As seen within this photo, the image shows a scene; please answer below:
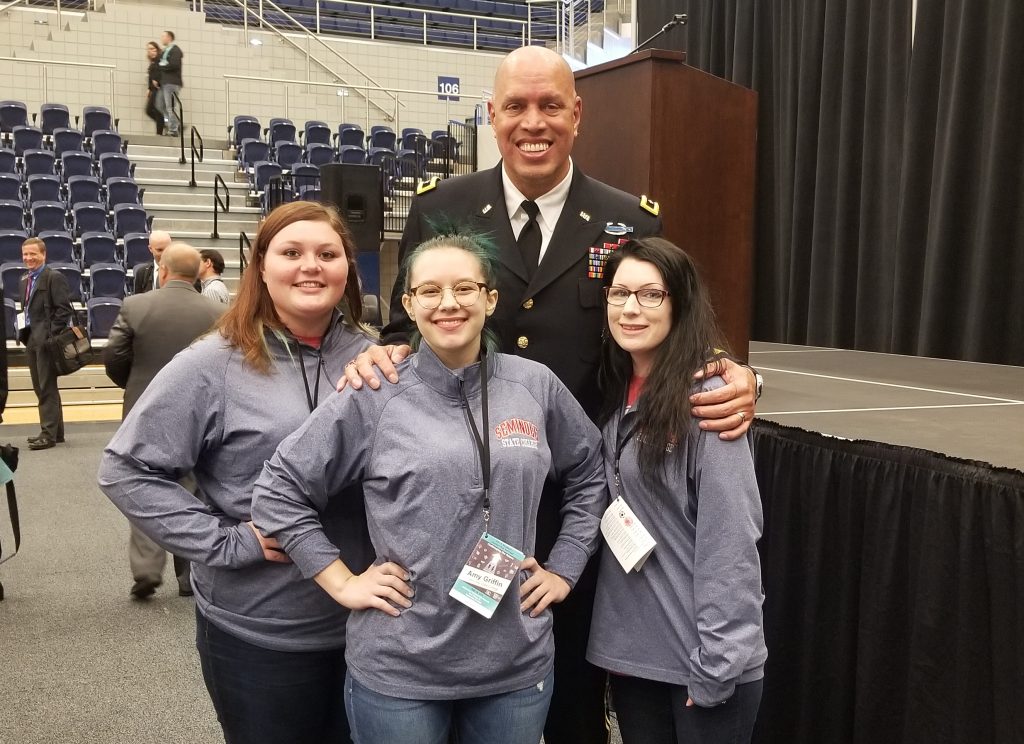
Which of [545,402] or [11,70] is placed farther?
[11,70]

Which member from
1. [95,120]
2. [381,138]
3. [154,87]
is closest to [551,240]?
[95,120]

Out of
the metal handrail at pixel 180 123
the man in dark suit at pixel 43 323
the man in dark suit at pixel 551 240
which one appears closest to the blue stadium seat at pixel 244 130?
the metal handrail at pixel 180 123

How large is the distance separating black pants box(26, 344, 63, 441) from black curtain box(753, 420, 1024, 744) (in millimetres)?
5000

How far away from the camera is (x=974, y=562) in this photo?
151 centimetres

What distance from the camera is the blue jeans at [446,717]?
4.01ft

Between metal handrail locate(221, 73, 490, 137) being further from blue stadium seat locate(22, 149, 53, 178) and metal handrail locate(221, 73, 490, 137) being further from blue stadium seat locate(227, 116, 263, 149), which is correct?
blue stadium seat locate(22, 149, 53, 178)

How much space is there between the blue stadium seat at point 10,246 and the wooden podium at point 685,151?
663 centimetres

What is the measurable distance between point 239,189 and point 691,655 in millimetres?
10470

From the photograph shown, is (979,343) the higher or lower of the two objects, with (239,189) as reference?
lower

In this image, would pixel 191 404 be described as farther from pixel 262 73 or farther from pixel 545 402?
pixel 262 73

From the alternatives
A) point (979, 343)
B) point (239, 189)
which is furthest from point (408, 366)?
point (239, 189)

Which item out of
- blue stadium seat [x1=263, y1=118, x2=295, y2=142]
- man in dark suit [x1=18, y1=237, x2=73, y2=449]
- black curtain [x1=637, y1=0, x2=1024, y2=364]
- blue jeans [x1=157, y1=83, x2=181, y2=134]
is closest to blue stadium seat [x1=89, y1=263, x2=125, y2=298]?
man in dark suit [x1=18, y1=237, x2=73, y2=449]

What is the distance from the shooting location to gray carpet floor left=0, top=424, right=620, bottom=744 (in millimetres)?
2432

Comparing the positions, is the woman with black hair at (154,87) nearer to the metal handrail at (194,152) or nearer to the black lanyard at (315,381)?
the metal handrail at (194,152)
